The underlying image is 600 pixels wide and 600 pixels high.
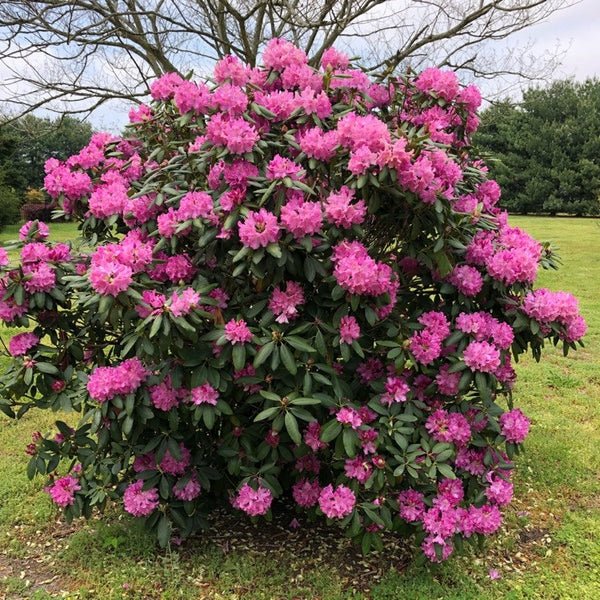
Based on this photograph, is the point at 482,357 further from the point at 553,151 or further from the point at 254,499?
the point at 553,151

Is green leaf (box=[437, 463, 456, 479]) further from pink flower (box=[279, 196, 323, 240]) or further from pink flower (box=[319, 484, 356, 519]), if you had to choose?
pink flower (box=[279, 196, 323, 240])

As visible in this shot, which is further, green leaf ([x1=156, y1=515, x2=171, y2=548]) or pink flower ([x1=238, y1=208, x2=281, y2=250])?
green leaf ([x1=156, y1=515, x2=171, y2=548])

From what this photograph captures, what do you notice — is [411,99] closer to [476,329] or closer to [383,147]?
[383,147]

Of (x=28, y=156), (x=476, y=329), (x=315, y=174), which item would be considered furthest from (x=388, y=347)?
(x=28, y=156)

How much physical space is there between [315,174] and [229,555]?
1.70 meters

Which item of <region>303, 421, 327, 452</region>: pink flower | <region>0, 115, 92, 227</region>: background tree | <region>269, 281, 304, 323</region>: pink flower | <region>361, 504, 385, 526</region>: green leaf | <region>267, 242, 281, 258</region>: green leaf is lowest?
<region>361, 504, 385, 526</region>: green leaf

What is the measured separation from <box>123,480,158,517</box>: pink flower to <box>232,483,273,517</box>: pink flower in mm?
375

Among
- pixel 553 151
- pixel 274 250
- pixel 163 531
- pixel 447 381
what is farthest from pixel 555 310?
pixel 553 151

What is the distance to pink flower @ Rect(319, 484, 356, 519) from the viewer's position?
2.22 metres

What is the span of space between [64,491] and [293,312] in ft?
4.44

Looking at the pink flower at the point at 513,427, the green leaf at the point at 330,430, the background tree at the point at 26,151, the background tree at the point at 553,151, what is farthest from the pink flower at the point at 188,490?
the background tree at the point at 553,151

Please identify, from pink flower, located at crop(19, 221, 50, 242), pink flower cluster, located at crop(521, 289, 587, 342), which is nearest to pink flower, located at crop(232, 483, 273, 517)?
pink flower cluster, located at crop(521, 289, 587, 342)

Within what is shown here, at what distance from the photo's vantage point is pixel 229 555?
260cm

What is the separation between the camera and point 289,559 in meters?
2.58
